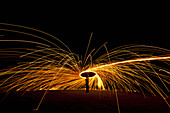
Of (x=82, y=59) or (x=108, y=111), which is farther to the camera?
(x=82, y=59)

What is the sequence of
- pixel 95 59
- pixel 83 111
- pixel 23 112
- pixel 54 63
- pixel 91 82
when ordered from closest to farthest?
pixel 23 112
pixel 83 111
pixel 54 63
pixel 95 59
pixel 91 82

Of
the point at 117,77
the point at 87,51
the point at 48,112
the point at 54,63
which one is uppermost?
the point at 87,51

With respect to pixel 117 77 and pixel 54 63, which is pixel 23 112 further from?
pixel 117 77

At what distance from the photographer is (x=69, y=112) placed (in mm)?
3312

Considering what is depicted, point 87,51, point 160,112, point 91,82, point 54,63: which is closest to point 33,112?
point 160,112

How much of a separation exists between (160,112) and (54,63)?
187 inches

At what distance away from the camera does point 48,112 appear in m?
3.28

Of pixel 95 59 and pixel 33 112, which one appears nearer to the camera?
pixel 33 112

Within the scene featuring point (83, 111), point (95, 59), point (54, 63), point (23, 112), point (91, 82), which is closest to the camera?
point (23, 112)

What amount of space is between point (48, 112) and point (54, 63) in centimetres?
373

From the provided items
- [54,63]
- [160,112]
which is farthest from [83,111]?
[54,63]

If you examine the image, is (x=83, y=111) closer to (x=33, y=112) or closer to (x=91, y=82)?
(x=33, y=112)

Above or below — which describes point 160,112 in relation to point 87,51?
below

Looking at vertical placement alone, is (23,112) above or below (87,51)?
below
